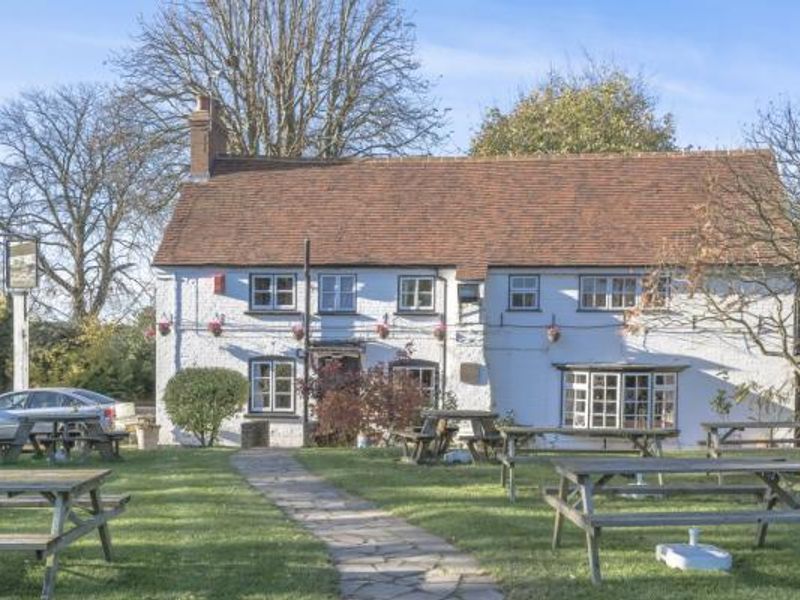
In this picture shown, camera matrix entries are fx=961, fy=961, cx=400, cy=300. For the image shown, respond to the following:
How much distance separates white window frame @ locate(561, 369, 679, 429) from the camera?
78.5 ft

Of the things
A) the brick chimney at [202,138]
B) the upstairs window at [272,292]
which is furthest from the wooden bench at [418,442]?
the brick chimney at [202,138]

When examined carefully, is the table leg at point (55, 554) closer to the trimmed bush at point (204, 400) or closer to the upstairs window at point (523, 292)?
the trimmed bush at point (204, 400)

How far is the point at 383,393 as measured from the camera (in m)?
19.2

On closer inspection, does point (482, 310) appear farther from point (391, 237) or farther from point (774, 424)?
point (774, 424)

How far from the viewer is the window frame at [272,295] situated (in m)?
25.1

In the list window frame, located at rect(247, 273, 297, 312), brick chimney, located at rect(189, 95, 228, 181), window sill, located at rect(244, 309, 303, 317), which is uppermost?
brick chimney, located at rect(189, 95, 228, 181)

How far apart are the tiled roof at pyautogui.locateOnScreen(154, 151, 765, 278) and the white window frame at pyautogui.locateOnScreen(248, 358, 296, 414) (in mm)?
2562

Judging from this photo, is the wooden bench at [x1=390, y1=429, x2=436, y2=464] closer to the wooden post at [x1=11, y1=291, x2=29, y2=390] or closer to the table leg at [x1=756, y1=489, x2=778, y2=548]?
the table leg at [x1=756, y1=489, x2=778, y2=548]

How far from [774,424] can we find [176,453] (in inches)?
416

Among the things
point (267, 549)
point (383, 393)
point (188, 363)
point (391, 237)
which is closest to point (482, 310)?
point (391, 237)

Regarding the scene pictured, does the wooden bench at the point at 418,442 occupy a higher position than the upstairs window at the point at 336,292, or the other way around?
the upstairs window at the point at 336,292

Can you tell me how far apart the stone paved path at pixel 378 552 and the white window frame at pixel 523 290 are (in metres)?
12.4

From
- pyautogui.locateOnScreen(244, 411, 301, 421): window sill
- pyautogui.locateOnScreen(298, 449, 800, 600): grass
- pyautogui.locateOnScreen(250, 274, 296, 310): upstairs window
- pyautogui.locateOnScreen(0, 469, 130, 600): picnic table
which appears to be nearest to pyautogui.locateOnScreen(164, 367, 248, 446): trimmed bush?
pyautogui.locateOnScreen(244, 411, 301, 421): window sill

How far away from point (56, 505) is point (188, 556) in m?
1.54
